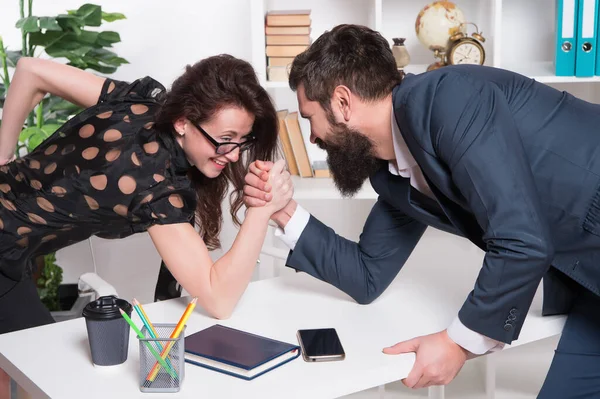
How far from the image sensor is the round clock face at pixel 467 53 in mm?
2889

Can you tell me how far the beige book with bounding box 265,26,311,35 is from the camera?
2928 millimetres

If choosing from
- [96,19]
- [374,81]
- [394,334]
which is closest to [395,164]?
[374,81]

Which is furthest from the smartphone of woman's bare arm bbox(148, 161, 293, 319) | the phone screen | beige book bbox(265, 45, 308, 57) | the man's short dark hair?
beige book bbox(265, 45, 308, 57)

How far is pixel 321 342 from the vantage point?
59.1 inches

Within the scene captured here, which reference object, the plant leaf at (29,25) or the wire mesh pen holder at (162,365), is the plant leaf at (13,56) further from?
the wire mesh pen holder at (162,365)

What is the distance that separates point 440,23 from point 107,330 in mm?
1975

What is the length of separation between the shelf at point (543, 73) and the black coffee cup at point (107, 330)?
1971mm

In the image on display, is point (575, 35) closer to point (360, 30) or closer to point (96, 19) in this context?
point (360, 30)

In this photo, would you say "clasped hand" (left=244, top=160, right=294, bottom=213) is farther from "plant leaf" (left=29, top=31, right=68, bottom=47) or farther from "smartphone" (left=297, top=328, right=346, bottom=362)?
"plant leaf" (left=29, top=31, right=68, bottom=47)

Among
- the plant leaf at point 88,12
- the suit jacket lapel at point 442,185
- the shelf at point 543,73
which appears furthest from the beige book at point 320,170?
the suit jacket lapel at point 442,185

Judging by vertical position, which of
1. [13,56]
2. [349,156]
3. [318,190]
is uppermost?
[13,56]

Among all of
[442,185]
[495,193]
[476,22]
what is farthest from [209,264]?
[476,22]

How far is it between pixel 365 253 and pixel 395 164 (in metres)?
0.25

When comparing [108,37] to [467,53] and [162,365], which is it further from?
[162,365]
